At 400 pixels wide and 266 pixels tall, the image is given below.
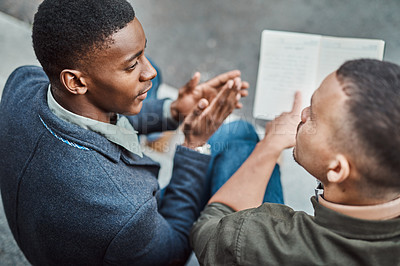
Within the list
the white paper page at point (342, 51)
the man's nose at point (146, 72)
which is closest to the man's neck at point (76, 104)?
the man's nose at point (146, 72)

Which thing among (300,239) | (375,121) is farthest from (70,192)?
(375,121)

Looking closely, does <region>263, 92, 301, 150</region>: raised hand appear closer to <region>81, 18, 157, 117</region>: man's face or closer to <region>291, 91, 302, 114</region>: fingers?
<region>291, 91, 302, 114</region>: fingers

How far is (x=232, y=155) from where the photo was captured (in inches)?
39.9

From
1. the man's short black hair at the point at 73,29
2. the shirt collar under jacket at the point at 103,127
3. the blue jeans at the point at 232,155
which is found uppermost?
the man's short black hair at the point at 73,29

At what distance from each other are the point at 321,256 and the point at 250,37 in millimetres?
1324

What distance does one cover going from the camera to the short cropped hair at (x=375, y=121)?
471 millimetres

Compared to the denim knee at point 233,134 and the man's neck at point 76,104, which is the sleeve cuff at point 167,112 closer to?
the denim knee at point 233,134

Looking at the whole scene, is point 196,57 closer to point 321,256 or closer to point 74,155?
point 74,155

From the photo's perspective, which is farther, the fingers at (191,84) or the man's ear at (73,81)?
the fingers at (191,84)

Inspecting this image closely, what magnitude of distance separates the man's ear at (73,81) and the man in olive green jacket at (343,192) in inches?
15.3

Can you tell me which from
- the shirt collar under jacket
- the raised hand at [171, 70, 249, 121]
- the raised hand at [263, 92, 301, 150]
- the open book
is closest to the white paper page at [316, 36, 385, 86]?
the open book

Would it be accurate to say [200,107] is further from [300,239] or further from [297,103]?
[300,239]

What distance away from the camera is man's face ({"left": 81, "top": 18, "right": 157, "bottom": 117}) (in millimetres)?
654

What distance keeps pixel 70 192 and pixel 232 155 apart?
51 centimetres
